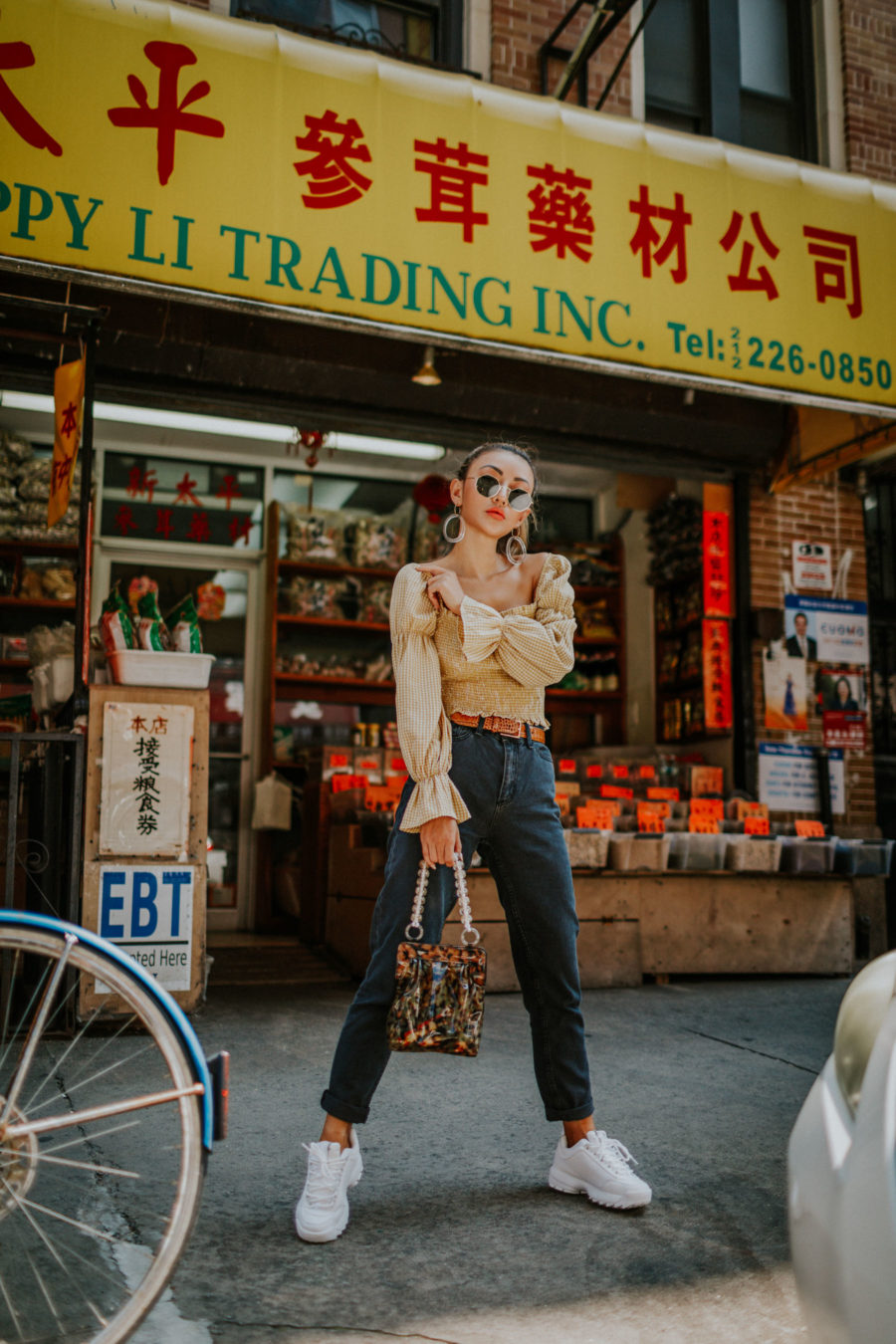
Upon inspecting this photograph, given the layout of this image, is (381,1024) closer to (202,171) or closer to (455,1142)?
(455,1142)

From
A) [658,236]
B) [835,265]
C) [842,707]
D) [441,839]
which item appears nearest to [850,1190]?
[441,839]

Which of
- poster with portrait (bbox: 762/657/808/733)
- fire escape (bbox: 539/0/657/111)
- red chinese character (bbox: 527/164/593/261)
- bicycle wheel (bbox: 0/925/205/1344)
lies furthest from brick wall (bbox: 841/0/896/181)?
bicycle wheel (bbox: 0/925/205/1344)

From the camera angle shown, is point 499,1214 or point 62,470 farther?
point 62,470

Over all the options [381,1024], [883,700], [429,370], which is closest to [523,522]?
[381,1024]

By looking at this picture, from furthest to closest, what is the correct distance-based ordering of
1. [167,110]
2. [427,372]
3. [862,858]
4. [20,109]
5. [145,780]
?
[862,858] < [427,372] < [145,780] < [167,110] < [20,109]

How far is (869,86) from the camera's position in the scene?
28.6ft

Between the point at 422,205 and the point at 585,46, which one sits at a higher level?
the point at 585,46

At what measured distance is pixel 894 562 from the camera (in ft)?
29.1

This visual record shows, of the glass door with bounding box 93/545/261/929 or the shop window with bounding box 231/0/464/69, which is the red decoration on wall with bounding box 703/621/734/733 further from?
the shop window with bounding box 231/0/464/69

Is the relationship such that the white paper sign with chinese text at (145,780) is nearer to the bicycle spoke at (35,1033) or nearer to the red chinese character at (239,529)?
the bicycle spoke at (35,1033)

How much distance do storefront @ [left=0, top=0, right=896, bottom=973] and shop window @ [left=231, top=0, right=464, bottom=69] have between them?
231cm

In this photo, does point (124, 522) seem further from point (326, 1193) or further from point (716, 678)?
point (326, 1193)

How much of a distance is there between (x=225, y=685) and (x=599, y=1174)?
7091mm

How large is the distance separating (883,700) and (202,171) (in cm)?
656
